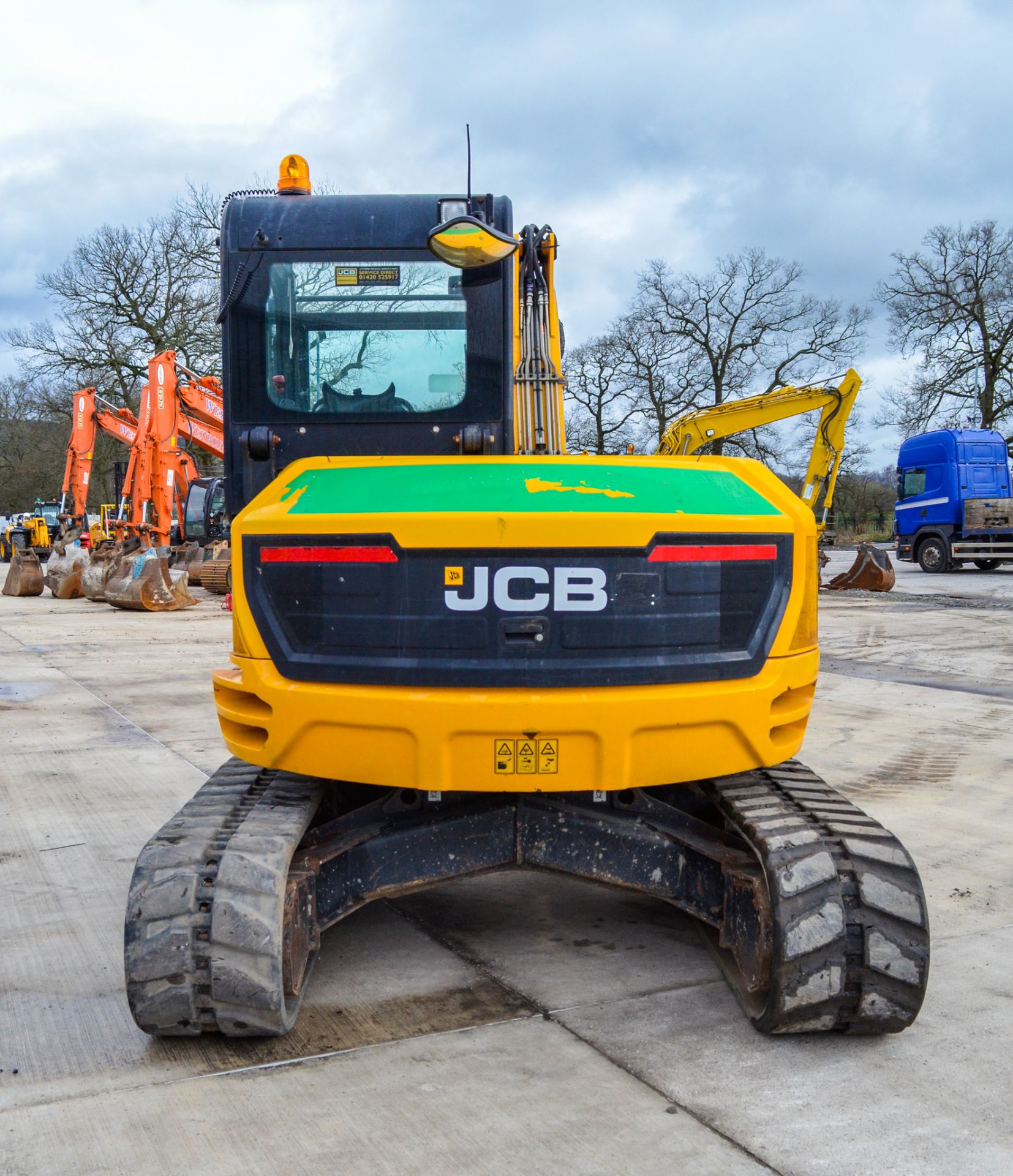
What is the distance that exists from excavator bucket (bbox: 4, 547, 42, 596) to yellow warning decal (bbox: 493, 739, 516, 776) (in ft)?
66.3

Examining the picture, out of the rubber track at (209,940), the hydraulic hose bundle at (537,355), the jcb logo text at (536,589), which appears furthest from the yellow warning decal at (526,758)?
the hydraulic hose bundle at (537,355)

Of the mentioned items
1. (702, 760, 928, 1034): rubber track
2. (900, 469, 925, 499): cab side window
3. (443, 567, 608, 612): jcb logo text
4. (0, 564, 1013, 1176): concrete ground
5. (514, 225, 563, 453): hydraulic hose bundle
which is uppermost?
(900, 469, 925, 499): cab side window

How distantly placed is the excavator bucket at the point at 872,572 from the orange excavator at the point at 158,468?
11.3 m

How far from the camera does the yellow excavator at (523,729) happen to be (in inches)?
114

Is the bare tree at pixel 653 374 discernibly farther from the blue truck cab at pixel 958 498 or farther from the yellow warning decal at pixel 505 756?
the yellow warning decal at pixel 505 756

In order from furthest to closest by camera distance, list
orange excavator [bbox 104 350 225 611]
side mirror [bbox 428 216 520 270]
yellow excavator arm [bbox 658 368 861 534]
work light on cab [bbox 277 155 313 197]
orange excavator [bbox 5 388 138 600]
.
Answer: orange excavator [bbox 5 388 138 600]
orange excavator [bbox 104 350 225 611]
yellow excavator arm [bbox 658 368 861 534]
work light on cab [bbox 277 155 313 197]
side mirror [bbox 428 216 520 270]

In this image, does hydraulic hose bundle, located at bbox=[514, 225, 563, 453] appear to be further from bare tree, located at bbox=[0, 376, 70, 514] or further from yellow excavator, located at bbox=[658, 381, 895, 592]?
bare tree, located at bbox=[0, 376, 70, 514]

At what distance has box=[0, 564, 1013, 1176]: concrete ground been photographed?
2.52m

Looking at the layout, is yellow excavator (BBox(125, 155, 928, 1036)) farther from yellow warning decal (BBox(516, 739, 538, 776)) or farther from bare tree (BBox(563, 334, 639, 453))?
bare tree (BBox(563, 334, 639, 453))

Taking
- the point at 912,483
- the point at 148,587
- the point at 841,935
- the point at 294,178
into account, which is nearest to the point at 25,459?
the point at 148,587

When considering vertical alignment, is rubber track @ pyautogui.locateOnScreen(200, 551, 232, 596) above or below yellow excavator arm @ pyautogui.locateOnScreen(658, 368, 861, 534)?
below

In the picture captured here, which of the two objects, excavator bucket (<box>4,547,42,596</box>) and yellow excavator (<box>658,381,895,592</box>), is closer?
yellow excavator (<box>658,381,895,592</box>)

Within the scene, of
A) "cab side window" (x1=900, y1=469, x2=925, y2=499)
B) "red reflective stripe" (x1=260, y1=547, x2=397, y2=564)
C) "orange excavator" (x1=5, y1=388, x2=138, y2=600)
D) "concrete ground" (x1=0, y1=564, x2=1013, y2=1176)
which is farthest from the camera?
"cab side window" (x1=900, y1=469, x2=925, y2=499)

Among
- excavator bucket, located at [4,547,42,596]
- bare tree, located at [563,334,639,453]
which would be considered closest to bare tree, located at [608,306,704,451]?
bare tree, located at [563,334,639,453]
